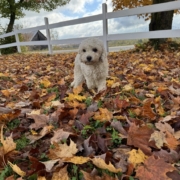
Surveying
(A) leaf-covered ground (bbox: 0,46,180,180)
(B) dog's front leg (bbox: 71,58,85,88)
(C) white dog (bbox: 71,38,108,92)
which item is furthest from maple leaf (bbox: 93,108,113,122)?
(B) dog's front leg (bbox: 71,58,85,88)

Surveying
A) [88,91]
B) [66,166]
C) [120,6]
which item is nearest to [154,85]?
[88,91]

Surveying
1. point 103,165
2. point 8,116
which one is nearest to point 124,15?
point 8,116

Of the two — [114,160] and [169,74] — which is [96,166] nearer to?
[114,160]

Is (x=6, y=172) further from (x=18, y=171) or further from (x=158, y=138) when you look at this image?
(x=158, y=138)

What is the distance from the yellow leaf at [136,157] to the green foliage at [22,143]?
859 mm

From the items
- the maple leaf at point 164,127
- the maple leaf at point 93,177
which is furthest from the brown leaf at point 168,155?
the maple leaf at point 93,177

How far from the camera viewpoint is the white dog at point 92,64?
2864 millimetres

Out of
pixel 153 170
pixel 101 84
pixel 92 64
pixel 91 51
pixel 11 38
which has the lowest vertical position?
pixel 11 38

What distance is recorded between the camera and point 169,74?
3988 millimetres

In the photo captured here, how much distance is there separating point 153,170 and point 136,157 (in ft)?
0.62

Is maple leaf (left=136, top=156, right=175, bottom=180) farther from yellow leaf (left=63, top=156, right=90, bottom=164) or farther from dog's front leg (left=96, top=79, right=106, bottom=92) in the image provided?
dog's front leg (left=96, top=79, right=106, bottom=92)

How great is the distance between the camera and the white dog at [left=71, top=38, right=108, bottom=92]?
2864mm

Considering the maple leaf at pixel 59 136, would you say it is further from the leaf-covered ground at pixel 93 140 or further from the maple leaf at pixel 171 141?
the maple leaf at pixel 171 141

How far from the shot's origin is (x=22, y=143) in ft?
5.71
